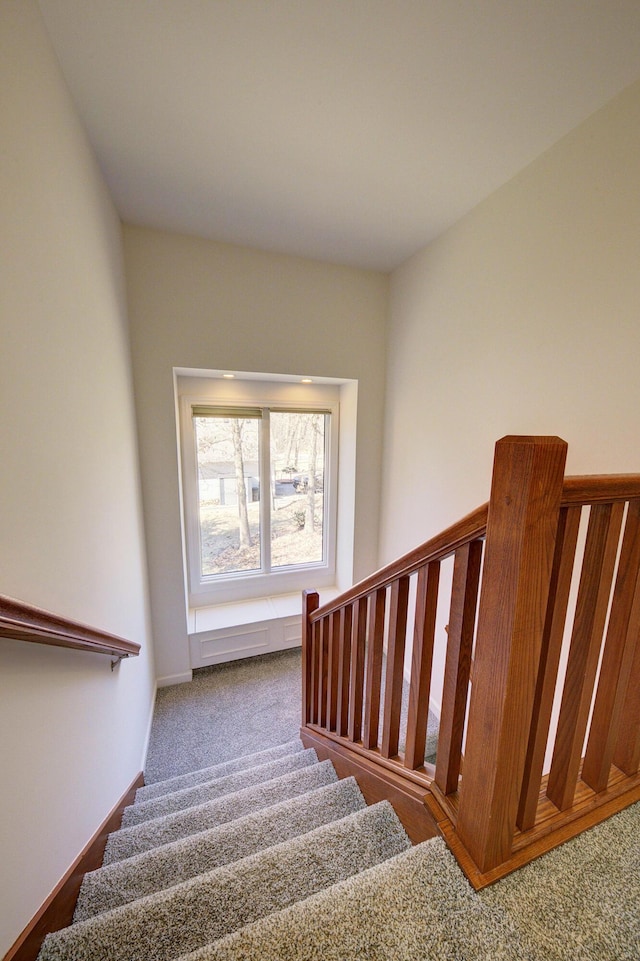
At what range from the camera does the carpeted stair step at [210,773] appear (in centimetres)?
185

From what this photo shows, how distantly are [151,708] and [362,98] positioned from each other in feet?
11.9

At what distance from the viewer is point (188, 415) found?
288 centimetres

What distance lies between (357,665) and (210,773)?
1292 mm

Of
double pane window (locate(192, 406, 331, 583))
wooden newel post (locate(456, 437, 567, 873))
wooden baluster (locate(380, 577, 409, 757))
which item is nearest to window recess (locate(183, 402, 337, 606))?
double pane window (locate(192, 406, 331, 583))

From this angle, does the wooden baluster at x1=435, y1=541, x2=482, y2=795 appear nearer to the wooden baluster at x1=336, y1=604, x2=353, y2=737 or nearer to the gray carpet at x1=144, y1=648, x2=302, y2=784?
the wooden baluster at x1=336, y1=604, x2=353, y2=737

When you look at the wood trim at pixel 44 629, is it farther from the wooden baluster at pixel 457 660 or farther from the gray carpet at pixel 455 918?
the wooden baluster at pixel 457 660

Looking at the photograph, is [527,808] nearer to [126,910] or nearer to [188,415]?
[126,910]

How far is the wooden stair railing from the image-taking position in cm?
67

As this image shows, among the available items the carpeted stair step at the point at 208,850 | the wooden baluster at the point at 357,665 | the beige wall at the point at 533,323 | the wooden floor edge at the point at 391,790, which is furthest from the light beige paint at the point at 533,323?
the carpeted stair step at the point at 208,850

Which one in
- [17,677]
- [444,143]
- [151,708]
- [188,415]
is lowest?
[151,708]

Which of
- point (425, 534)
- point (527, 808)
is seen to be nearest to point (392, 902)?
point (527, 808)

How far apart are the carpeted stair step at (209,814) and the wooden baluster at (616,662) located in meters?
1.03

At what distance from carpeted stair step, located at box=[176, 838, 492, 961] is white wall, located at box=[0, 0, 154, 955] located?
1.82ft

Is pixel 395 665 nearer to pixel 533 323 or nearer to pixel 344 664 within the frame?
pixel 344 664
